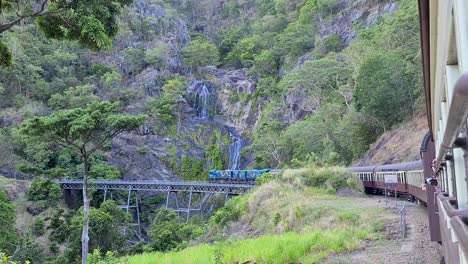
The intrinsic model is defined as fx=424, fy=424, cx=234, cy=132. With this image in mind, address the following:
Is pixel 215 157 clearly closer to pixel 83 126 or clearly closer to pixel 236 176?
pixel 236 176

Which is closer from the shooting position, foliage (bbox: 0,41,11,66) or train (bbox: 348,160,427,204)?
foliage (bbox: 0,41,11,66)

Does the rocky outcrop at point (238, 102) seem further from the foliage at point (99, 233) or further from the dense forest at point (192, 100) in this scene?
the foliage at point (99, 233)

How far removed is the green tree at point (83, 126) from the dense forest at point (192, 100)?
9cm

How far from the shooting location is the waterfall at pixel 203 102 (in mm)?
50000

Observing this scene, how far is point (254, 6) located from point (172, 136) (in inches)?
1658

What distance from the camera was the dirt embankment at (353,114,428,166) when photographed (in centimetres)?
2345

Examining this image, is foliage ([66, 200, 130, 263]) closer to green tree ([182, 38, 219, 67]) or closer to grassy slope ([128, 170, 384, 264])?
grassy slope ([128, 170, 384, 264])

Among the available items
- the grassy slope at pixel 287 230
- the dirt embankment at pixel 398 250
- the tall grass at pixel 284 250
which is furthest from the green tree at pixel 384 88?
the tall grass at pixel 284 250

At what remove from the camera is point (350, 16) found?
49.8 m

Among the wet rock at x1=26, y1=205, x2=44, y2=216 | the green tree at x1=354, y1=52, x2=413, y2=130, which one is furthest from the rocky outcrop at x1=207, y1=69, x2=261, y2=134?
the wet rock at x1=26, y1=205, x2=44, y2=216

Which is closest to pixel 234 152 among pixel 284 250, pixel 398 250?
pixel 284 250

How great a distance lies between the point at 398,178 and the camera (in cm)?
1567

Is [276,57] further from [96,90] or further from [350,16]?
[96,90]

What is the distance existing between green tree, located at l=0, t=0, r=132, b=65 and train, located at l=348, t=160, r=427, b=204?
758cm
